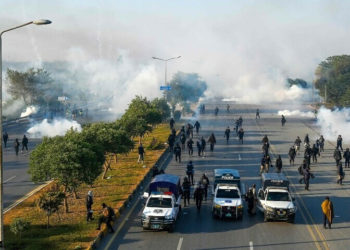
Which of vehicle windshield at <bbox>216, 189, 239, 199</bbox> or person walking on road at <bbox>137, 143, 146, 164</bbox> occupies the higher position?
person walking on road at <bbox>137, 143, 146, 164</bbox>

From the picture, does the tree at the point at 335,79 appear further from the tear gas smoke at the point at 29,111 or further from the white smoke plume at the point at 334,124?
the tear gas smoke at the point at 29,111

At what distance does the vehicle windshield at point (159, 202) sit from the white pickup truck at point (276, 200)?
149 inches

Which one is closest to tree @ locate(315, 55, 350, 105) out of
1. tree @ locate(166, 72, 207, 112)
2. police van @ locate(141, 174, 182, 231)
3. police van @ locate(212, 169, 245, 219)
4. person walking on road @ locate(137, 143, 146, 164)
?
tree @ locate(166, 72, 207, 112)

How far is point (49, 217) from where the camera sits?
67.1 feet

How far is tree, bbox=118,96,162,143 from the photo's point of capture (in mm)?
37688

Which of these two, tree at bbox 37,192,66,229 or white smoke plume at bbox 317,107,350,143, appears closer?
tree at bbox 37,192,66,229

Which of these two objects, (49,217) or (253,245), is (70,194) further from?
(253,245)

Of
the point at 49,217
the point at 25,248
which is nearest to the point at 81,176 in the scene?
the point at 49,217

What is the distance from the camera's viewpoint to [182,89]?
259ft

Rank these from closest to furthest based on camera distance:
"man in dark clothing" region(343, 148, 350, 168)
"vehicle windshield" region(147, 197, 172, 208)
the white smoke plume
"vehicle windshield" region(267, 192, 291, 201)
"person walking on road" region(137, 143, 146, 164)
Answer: "vehicle windshield" region(147, 197, 172, 208) < "vehicle windshield" region(267, 192, 291, 201) < "man in dark clothing" region(343, 148, 350, 168) < "person walking on road" region(137, 143, 146, 164) < the white smoke plume

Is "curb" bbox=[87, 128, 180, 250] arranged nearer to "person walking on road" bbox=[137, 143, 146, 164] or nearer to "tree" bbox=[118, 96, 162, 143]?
"person walking on road" bbox=[137, 143, 146, 164]

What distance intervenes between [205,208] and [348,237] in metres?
6.30

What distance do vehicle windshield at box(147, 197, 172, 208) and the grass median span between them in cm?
220

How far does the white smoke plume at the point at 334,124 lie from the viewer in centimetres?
4678
